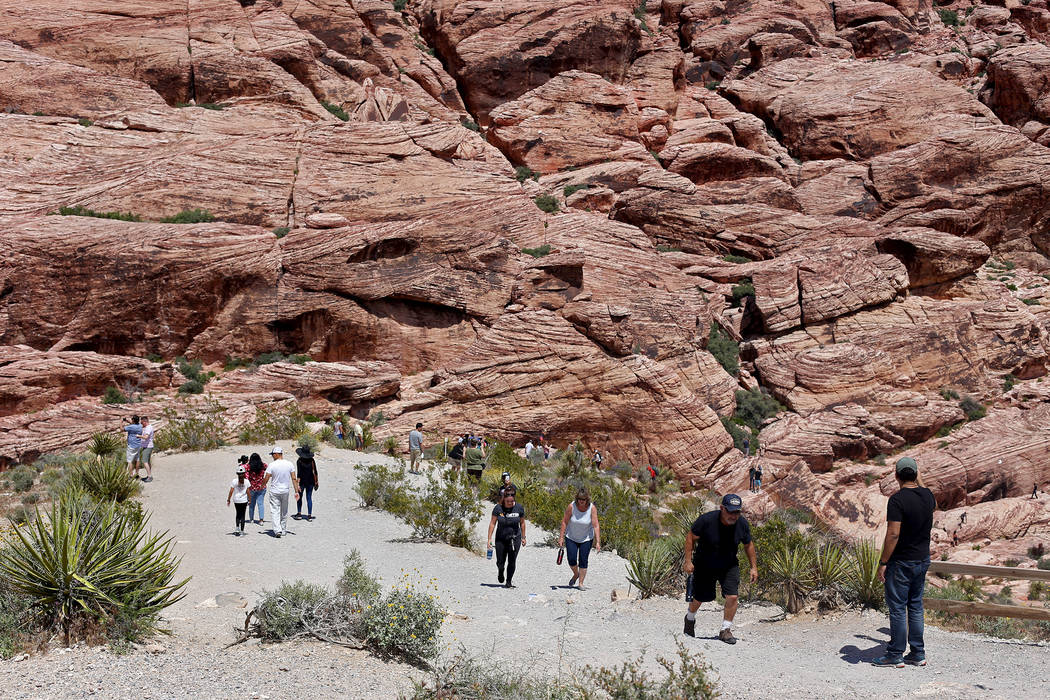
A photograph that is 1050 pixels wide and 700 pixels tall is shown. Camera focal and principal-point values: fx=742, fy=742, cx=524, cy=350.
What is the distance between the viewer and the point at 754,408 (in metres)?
29.1

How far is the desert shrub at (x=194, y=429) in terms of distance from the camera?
1923 cm

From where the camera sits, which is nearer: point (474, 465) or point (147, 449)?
point (147, 449)

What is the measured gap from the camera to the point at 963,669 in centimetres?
647

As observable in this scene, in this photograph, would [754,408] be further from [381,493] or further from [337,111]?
[337,111]

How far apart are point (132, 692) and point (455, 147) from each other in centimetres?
3040

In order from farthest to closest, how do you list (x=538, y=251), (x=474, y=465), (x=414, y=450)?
(x=538, y=251) < (x=414, y=450) < (x=474, y=465)

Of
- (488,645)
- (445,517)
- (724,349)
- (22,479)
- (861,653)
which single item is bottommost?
(488,645)

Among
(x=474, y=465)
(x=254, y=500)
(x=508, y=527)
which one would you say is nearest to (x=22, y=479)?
(x=254, y=500)

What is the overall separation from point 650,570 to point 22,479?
13.8 m

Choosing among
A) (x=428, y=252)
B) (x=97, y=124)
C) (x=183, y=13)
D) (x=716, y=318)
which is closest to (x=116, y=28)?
(x=183, y=13)

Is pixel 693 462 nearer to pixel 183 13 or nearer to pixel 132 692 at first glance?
pixel 132 692

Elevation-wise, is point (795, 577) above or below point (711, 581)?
below

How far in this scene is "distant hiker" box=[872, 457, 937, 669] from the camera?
6.40 meters

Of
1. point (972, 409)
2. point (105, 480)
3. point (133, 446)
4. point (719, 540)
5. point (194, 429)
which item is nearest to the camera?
point (719, 540)
